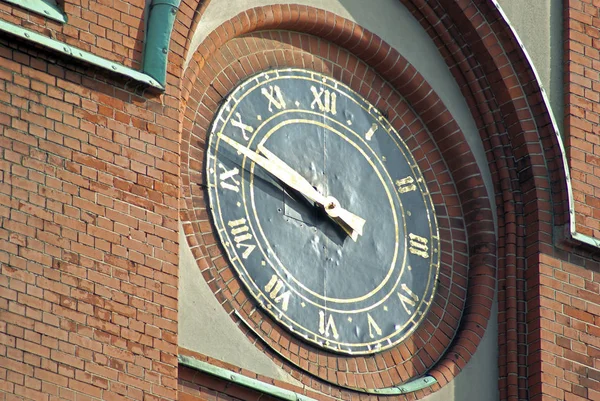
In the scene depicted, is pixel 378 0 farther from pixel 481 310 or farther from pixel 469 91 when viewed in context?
pixel 481 310

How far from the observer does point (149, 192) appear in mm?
12062

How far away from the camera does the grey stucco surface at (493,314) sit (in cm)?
1227

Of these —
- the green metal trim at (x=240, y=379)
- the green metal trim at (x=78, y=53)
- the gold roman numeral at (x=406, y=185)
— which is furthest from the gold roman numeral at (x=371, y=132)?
the green metal trim at (x=240, y=379)

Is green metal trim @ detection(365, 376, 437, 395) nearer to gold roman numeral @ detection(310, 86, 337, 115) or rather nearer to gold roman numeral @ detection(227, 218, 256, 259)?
gold roman numeral @ detection(227, 218, 256, 259)

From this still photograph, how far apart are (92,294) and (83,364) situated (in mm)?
474

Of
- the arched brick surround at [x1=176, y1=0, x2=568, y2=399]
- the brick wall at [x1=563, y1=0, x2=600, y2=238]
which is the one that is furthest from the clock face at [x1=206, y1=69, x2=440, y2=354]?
the brick wall at [x1=563, y1=0, x2=600, y2=238]

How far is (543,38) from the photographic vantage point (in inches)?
→ 582

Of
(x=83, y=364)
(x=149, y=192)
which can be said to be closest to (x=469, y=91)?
(x=149, y=192)

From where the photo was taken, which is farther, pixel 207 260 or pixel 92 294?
pixel 207 260

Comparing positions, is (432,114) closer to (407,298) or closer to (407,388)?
(407,298)

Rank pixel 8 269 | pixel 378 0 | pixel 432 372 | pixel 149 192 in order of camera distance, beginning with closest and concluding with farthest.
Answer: pixel 8 269 → pixel 149 192 → pixel 432 372 → pixel 378 0

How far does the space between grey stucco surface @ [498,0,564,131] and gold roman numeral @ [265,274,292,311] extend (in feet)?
9.63

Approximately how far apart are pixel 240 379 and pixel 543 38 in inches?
168

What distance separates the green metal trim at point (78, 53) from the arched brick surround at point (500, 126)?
1.54 meters
